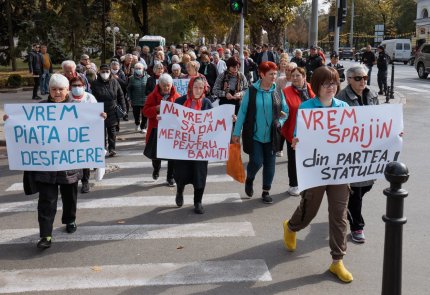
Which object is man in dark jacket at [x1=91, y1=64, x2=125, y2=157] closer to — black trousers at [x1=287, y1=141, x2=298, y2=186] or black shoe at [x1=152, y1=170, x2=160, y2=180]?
black shoe at [x1=152, y1=170, x2=160, y2=180]

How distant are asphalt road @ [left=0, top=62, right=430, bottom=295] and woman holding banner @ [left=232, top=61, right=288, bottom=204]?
69cm

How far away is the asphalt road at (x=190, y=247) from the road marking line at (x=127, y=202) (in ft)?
0.04

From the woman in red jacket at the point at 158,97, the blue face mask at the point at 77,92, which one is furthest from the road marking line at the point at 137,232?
the woman in red jacket at the point at 158,97

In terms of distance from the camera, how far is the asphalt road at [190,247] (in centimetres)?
452

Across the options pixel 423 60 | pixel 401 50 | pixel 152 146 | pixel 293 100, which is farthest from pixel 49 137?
pixel 401 50

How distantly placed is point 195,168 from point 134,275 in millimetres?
2120

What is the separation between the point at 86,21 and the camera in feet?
121

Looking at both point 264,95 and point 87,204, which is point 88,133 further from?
point 264,95

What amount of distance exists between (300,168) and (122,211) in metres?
2.89

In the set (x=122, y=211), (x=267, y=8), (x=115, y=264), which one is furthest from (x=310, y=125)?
(x=267, y=8)

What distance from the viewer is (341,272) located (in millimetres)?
4562

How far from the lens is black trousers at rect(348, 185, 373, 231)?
5336 mm

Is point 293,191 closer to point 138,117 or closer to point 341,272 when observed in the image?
point 341,272

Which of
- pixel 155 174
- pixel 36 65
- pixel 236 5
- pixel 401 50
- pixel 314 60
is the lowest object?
pixel 155 174
